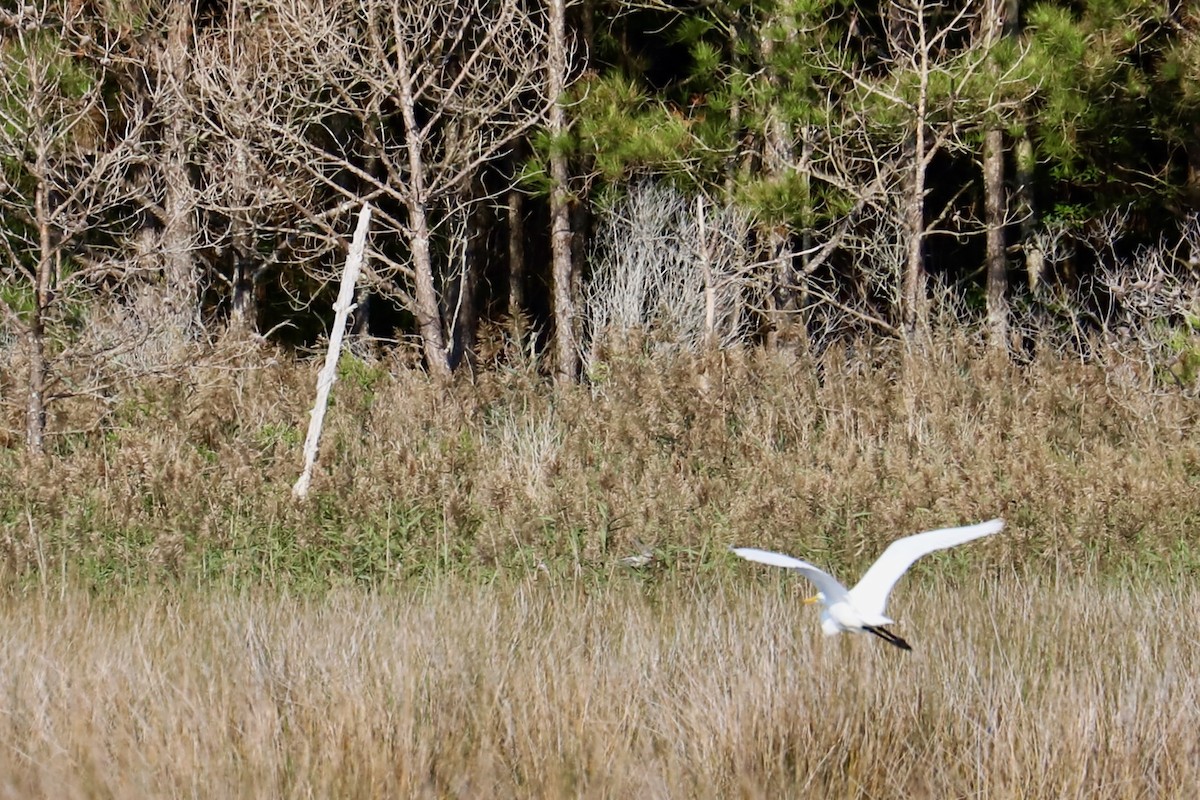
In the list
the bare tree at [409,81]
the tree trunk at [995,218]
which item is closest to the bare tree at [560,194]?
the bare tree at [409,81]

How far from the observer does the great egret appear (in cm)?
326

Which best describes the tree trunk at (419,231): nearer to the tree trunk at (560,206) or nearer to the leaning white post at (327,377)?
the tree trunk at (560,206)

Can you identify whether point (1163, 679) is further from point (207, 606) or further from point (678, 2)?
point (678, 2)

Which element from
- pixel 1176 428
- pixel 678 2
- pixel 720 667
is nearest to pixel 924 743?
pixel 720 667

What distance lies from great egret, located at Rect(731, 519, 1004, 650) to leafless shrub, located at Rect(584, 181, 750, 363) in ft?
28.0

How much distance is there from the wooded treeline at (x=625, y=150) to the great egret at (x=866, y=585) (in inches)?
212

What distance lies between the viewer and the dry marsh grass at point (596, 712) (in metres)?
3.51

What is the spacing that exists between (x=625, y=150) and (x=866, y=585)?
9552 mm

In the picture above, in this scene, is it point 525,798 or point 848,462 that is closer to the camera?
point 525,798

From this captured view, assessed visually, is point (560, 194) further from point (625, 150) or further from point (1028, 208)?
point (1028, 208)

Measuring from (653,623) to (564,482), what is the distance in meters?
1.80

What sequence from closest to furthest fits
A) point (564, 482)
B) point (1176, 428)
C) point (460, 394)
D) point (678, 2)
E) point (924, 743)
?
point (924, 743), point (564, 482), point (1176, 428), point (460, 394), point (678, 2)

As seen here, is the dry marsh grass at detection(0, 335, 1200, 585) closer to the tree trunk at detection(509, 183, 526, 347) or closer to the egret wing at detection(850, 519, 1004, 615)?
the egret wing at detection(850, 519, 1004, 615)

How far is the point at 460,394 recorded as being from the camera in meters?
9.43
